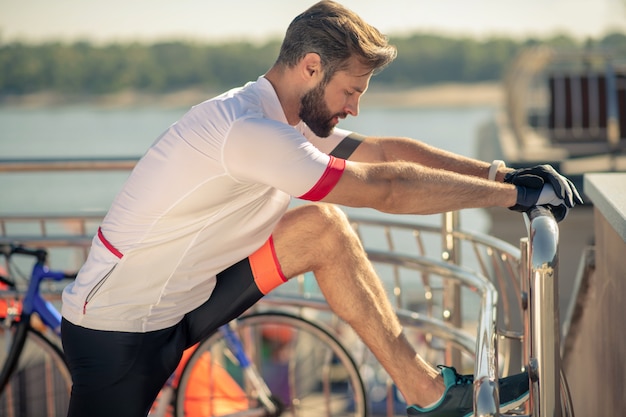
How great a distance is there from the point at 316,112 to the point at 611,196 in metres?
0.80

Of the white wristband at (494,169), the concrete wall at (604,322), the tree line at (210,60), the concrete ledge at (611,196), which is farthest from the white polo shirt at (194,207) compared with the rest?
the tree line at (210,60)

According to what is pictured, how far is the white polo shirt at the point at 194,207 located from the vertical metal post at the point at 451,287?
101 centimetres

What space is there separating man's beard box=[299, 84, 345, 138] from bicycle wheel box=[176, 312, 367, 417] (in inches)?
46.9

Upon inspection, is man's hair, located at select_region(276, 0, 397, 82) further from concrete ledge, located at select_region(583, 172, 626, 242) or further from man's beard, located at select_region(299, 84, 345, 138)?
concrete ledge, located at select_region(583, 172, 626, 242)

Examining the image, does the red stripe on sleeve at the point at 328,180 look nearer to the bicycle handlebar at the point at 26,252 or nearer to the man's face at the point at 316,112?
the man's face at the point at 316,112

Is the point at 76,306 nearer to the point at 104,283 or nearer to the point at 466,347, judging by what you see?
the point at 104,283

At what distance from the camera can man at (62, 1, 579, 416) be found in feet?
7.14

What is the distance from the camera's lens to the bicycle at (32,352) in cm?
329

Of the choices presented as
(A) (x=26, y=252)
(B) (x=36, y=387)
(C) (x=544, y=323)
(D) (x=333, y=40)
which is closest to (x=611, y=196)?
(D) (x=333, y=40)

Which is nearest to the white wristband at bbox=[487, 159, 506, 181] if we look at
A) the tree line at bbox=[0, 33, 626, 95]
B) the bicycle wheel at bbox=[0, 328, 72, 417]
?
the bicycle wheel at bbox=[0, 328, 72, 417]

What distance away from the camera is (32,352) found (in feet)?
11.9

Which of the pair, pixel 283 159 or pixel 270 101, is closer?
pixel 283 159

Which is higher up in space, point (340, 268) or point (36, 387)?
point (340, 268)

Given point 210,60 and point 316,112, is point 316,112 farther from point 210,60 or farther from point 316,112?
point 210,60
